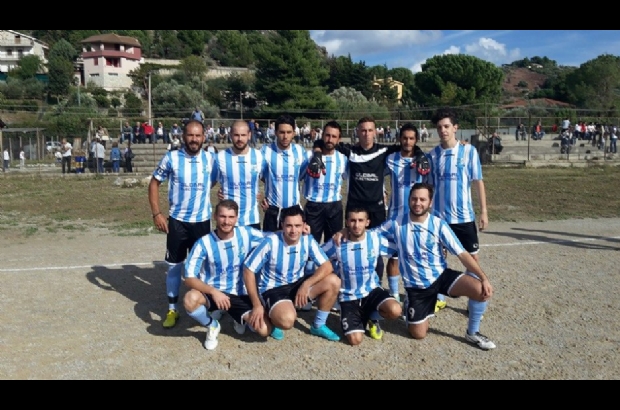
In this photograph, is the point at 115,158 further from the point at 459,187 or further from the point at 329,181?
the point at 459,187

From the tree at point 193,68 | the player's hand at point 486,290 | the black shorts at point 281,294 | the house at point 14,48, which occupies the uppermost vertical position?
the house at point 14,48

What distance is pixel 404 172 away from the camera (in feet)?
20.7

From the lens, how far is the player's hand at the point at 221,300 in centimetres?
523

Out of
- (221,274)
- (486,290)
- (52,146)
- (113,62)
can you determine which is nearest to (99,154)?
(52,146)

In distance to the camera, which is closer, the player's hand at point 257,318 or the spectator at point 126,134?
the player's hand at point 257,318

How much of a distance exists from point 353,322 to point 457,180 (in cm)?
207

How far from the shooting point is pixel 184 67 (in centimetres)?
8338

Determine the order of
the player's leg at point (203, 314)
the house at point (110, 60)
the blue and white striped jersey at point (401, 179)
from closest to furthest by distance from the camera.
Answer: the player's leg at point (203, 314)
the blue and white striped jersey at point (401, 179)
the house at point (110, 60)

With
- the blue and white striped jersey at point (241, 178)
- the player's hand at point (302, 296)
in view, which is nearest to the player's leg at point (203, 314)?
the player's hand at point (302, 296)

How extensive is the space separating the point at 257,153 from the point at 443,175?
2.17 m

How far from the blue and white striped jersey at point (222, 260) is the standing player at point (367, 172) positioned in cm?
132

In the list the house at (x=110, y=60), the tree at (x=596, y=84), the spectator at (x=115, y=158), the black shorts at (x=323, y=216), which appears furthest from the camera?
the house at (x=110, y=60)

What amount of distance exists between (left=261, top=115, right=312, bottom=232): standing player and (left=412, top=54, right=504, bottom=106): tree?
2422 inches

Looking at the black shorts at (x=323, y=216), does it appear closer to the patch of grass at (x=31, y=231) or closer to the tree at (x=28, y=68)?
the patch of grass at (x=31, y=231)
